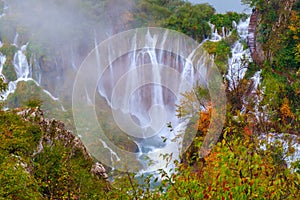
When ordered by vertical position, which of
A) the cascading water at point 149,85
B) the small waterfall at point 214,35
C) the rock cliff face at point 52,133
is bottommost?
the rock cliff face at point 52,133

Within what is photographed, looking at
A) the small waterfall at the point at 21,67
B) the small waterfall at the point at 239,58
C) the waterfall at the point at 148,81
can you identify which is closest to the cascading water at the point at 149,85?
the waterfall at the point at 148,81

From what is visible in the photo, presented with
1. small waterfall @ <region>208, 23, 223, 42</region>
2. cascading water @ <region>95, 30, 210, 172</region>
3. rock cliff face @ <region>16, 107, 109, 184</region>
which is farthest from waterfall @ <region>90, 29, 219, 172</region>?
rock cliff face @ <region>16, 107, 109, 184</region>

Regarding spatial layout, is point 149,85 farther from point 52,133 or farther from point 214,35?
point 52,133

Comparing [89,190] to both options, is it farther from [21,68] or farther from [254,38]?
[21,68]

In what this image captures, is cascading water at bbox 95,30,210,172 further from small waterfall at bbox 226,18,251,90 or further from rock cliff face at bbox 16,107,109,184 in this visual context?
rock cliff face at bbox 16,107,109,184

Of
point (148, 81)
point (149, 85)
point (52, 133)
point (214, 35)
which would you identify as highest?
point (214, 35)

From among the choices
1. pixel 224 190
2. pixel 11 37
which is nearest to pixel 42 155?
pixel 224 190

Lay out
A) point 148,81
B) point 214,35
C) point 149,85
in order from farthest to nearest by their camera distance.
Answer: point 214,35
point 148,81
point 149,85

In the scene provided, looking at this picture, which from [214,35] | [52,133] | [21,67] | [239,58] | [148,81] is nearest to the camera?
[52,133]

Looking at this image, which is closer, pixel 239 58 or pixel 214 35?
pixel 239 58

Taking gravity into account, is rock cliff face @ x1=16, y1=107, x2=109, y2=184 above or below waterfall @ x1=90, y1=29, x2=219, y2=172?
below

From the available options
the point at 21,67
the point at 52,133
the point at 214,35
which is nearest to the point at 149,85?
the point at 214,35

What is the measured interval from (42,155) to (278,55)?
10.8 metres

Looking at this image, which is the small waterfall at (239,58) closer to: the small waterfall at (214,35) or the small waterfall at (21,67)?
the small waterfall at (214,35)
